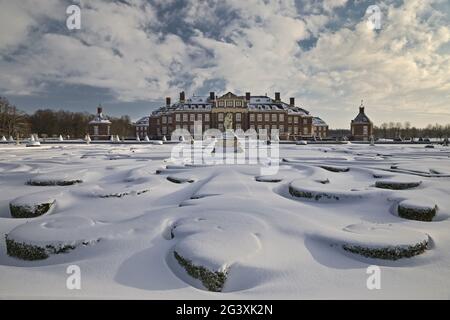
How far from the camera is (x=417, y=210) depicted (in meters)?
6.13

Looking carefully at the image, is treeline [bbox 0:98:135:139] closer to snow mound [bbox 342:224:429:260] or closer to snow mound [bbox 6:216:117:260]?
snow mound [bbox 6:216:117:260]

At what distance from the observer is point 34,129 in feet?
271

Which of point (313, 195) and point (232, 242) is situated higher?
point (313, 195)

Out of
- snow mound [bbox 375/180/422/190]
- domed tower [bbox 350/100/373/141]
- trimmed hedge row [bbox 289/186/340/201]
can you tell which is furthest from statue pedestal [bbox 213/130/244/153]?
domed tower [bbox 350/100/373/141]

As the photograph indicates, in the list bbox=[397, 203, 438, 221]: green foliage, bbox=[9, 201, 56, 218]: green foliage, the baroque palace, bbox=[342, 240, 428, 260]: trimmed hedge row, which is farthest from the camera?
the baroque palace

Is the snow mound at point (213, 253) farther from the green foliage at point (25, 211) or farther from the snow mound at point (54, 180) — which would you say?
the snow mound at point (54, 180)

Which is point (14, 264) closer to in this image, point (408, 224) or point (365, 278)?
point (365, 278)

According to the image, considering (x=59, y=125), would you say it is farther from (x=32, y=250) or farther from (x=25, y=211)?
(x=32, y=250)

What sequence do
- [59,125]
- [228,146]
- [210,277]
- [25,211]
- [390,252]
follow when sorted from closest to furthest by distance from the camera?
[210,277], [390,252], [25,211], [228,146], [59,125]

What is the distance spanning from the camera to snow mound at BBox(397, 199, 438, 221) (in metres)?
6.11

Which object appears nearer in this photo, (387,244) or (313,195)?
(387,244)

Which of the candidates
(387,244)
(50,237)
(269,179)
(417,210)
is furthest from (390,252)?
(50,237)

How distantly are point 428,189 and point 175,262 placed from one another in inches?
303

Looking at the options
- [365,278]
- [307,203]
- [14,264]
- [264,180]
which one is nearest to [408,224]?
[307,203]
